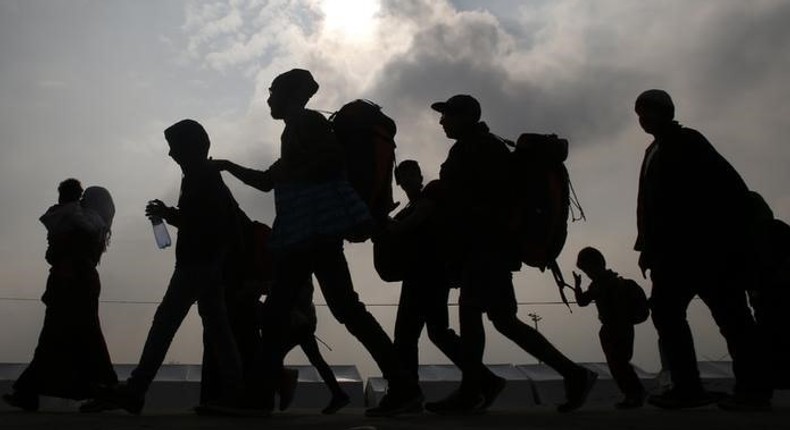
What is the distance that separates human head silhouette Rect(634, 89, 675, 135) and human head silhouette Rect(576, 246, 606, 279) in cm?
172

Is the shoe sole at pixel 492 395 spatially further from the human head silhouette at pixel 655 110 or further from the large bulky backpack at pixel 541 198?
the human head silhouette at pixel 655 110

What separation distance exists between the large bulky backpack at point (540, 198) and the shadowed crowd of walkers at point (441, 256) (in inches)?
0.8

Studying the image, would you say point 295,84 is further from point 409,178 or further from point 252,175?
point 409,178

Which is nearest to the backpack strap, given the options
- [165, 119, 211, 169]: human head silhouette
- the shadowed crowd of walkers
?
the shadowed crowd of walkers

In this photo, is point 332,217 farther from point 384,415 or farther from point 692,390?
point 692,390

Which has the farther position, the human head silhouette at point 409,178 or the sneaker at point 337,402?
the sneaker at point 337,402

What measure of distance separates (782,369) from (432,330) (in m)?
2.32

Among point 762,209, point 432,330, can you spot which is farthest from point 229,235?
point 762,209

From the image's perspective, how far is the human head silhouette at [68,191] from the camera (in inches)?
231

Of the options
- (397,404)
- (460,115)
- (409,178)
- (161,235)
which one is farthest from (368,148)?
(161,235)

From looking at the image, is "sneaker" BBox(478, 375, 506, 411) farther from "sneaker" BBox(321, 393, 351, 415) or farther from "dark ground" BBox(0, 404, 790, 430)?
"sneaker" BBox(321, 393, 351, 415)

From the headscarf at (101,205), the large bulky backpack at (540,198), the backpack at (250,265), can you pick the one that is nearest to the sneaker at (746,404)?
the large bulky backpack at (540,198)

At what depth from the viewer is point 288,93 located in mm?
4539

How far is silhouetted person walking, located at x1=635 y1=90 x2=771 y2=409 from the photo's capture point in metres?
4.53
